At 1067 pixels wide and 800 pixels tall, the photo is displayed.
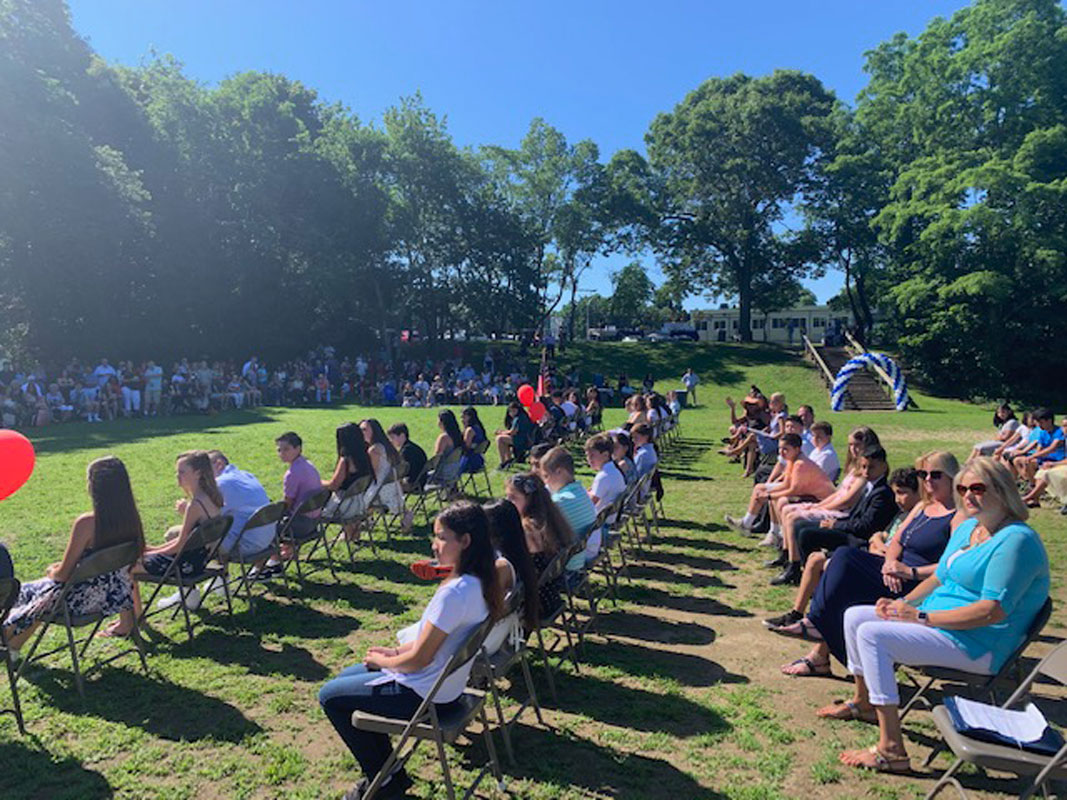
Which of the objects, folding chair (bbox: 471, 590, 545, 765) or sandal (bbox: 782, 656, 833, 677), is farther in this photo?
sandal (bbox: 782, 656, 833, 677)

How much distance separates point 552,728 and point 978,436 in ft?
59.7

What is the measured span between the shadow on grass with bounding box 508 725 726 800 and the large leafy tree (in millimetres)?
30932

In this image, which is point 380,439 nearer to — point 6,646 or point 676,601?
point 676,601

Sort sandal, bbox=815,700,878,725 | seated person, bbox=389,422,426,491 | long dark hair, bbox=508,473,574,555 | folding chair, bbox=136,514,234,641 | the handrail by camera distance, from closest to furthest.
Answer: sandal, bbox=815,700,878,725, long dark hair, bbox=508,473,574,555, folding chair, bbox=136,514,234,641, seated person, bbox=389,422,426,491, the handrail

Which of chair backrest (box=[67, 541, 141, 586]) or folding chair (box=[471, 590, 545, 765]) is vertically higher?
chair backrest (box=[67, 541, 141, 586])

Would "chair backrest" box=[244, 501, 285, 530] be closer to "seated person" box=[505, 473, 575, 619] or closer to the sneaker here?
the sneaker

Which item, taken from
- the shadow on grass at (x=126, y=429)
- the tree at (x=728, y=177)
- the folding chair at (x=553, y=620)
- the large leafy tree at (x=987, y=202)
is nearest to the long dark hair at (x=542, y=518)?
the folding chair at (x=553, y=620)

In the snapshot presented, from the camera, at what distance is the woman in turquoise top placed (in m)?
3.40

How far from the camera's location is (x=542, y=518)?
4.75 m

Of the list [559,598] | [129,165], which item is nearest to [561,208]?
[129,165]

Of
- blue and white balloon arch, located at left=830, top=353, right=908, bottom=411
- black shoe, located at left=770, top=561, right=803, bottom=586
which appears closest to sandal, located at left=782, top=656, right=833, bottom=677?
black shoe, located at left=770, top=561, right=803, bottom=586

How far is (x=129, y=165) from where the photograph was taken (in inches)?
1150

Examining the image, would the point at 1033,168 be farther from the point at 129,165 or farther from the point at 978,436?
the point at 129,165

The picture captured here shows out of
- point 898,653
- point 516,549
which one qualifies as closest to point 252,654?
point 516,549
